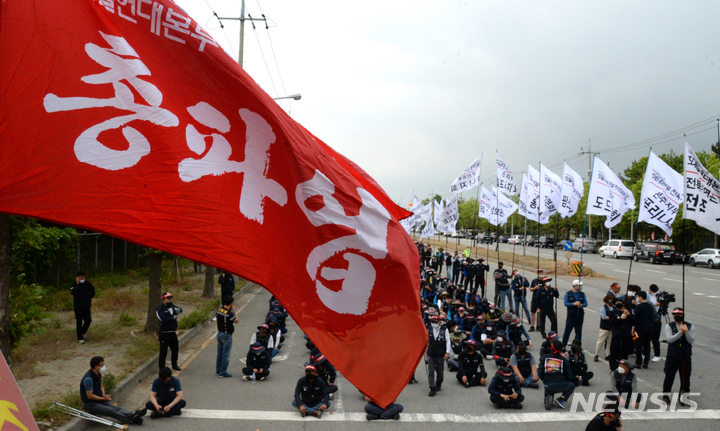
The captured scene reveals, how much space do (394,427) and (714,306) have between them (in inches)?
695

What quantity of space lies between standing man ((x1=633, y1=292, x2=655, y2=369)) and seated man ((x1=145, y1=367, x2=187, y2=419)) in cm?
999

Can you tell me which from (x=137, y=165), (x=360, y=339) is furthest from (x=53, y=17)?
(x=360, y=339)

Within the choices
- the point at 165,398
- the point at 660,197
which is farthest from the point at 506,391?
the point at 660,197

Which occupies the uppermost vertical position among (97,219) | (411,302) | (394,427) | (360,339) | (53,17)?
(53,17)

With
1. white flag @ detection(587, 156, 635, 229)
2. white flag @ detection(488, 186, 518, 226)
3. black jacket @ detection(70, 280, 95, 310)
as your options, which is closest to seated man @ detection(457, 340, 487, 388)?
white flag @ detection(587, 156, 635, 229)

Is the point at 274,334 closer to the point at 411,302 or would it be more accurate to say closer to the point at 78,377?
the point at 78,377

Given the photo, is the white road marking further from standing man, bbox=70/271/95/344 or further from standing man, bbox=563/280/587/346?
standing man, bbox=70/271/95/344

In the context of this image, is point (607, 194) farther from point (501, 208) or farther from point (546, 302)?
point (501, 208)

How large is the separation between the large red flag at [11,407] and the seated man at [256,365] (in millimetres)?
8428

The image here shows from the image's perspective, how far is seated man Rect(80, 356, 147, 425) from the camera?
776 centimetres

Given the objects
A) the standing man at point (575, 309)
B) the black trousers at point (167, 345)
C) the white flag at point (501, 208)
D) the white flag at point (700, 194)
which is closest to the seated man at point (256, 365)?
the black trousers at point (167, 345)

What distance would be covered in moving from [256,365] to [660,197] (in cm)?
1104

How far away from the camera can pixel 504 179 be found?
79.5 feet

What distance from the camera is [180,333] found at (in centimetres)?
1352
